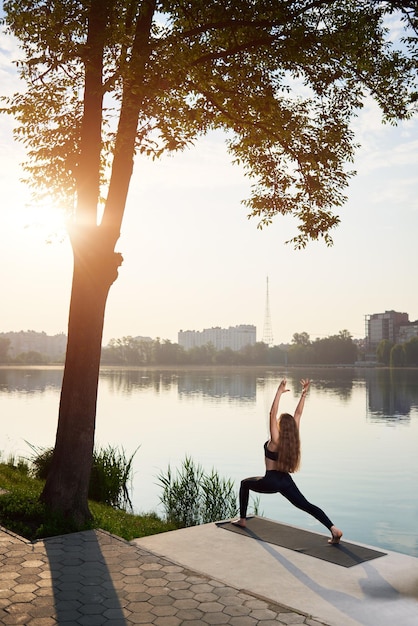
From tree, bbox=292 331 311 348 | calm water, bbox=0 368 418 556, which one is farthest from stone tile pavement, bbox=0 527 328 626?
tree, bbox=292 331 311 348

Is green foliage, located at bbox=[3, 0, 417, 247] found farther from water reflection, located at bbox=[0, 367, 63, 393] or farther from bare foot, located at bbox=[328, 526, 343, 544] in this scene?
water reflection, located at bbox=[0, 367, 63, 393]

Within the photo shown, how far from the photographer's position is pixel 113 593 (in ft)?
18.9

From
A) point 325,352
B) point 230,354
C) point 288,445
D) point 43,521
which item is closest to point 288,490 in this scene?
point 288,445

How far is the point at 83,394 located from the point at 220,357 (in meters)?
155

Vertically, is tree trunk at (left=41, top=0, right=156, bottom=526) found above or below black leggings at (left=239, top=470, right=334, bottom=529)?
above

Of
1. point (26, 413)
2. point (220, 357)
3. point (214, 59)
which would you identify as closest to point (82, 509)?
point (214, 59)

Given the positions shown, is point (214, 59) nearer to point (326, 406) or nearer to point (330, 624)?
point (330, 624)

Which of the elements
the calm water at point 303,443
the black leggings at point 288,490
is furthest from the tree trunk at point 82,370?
the calm water at point 303,443

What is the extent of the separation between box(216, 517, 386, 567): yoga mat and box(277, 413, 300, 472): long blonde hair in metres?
0.81

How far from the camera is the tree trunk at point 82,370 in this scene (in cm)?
869

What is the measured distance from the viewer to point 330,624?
5.16m

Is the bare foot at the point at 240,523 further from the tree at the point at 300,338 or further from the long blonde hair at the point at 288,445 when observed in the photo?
the tree at the point at 300,338

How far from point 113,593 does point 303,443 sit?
19.4 metres

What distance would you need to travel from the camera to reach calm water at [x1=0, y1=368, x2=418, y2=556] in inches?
547
